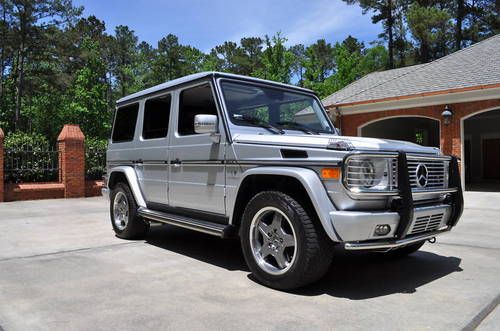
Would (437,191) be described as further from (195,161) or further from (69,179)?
(69,179)

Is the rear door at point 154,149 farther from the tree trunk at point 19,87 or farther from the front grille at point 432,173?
the tree trunk at point 19,87

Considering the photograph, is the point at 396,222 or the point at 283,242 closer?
the point at 396,222

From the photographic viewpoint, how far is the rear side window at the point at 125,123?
22.6 ft

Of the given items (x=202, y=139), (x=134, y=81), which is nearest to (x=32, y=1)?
(x=134, y=81)

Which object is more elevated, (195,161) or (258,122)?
(258,122)

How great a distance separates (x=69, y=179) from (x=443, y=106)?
12.1 m

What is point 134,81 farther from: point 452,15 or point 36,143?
point 36,143

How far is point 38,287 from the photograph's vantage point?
4.46 meters

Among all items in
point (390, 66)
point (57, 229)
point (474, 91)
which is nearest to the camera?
point (57, 229)

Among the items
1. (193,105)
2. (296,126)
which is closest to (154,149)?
(193,105)

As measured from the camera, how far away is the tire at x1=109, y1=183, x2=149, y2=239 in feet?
22.0

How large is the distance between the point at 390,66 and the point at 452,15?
6.10 meters

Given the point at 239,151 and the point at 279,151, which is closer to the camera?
the point at 279,151

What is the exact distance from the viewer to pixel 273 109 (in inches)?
213
